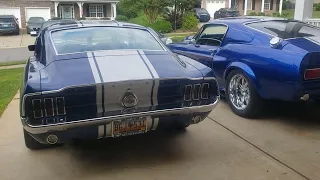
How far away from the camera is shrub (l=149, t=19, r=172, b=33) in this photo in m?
26.3

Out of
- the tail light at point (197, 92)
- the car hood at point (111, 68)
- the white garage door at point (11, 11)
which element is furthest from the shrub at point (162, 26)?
the tail light at point (197, 92)

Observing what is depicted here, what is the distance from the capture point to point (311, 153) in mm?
4137

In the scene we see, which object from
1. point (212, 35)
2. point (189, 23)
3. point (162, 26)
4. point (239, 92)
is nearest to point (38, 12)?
point (162, 26)

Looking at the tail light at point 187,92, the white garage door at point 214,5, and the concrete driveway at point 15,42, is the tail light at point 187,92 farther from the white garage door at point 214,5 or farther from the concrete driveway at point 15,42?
the white garage door at point 214,5

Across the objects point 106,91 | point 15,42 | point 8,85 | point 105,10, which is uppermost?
point 105,10

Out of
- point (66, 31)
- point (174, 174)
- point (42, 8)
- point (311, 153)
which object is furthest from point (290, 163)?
point (42, 8)

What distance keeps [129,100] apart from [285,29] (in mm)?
3350

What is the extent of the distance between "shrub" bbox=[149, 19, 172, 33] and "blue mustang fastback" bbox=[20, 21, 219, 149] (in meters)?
22.3

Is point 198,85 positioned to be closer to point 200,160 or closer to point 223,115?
point 200,160

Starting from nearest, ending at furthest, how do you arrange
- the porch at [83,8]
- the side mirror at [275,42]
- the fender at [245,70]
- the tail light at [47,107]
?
the tail light at [47,107]
the side mirror at [275,42]
the fender at [245,70]
the porch at [83,8]

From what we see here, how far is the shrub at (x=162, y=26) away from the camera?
2630 centimetres

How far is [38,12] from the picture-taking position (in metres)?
36.9

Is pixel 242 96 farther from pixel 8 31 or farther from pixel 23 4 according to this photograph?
pixel 23 4

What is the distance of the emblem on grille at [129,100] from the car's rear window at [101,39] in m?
0.92
